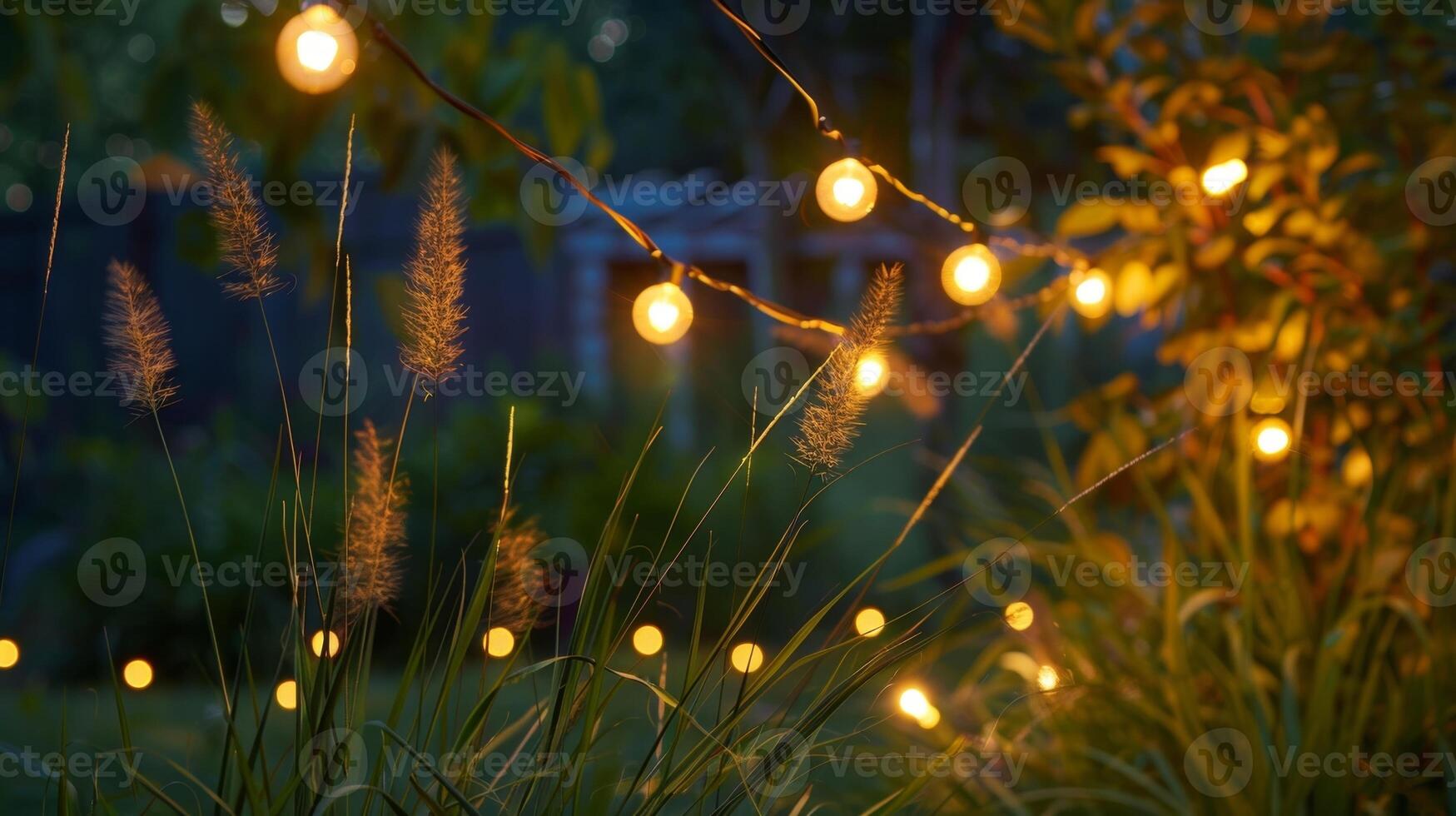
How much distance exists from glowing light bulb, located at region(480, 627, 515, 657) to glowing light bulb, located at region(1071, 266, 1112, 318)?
1338 millimetres

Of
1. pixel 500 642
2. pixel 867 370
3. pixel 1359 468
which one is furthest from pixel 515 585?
pixel 1359 468

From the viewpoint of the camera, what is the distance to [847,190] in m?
1.63

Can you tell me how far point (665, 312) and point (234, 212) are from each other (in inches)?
28.3

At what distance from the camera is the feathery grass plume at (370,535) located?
1.12 meters

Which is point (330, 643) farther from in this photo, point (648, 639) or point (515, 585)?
point (648, 639)

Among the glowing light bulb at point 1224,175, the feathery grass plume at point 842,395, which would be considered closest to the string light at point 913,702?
the feathery grass plume at point 842,395

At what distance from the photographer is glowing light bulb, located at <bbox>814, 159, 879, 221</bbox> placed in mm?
1626

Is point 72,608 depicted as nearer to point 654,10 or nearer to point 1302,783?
point 1302,783

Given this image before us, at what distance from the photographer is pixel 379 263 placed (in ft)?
28.3

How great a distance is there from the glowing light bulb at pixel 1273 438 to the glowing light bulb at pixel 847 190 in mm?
1116

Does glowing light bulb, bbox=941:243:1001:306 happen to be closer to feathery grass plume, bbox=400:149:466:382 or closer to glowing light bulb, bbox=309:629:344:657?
feathery grass plume, bbox=400:149:466:382

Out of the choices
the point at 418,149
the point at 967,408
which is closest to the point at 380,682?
the point at 418,149

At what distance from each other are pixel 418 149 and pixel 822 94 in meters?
3.30

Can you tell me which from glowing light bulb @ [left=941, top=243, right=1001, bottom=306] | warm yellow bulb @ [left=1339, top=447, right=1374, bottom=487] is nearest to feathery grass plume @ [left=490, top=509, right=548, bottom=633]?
glowing light bulb @ [left=941, top=243, right=1001, bottom=306]
